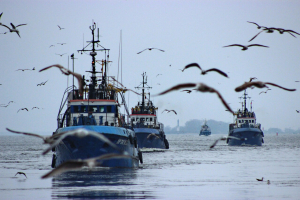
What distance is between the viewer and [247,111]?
11325 centimetres

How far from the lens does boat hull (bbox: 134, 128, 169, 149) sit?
82000mm

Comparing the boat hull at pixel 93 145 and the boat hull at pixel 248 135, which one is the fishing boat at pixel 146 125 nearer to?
the boat hull at pixel 248 135

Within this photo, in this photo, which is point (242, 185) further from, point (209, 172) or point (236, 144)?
point (236, 144)

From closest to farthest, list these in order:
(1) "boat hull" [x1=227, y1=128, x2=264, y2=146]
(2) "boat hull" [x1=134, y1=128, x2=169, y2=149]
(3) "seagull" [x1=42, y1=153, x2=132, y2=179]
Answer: (3) "seagull" [x1=42, y1=153, x2=132, y2=179], (2) "boat hull" [x1=134, y1=128, x2=169, y2=149], (1) "boat hull" [x1=227, y1=128, x2=264, y2=146]

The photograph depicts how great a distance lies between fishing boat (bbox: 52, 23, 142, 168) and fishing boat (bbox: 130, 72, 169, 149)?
33.8 metres

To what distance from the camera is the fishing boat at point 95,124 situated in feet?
129

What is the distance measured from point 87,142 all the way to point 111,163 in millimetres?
3806

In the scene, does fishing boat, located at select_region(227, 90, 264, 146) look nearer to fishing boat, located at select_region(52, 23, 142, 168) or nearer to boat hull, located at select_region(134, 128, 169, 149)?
boat hull, located at select_region(134, 128, 169, 149)

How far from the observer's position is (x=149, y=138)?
85250mm

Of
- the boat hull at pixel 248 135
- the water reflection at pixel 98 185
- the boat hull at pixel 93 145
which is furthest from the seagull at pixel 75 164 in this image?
the boat hull at pixel 248 135

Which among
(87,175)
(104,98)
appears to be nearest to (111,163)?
(87,175)

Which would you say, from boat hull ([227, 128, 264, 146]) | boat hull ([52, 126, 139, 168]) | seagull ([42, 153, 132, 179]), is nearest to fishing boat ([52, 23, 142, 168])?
boat hull ([52, 126, 139, 168])

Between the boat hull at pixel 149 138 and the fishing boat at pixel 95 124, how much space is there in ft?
109

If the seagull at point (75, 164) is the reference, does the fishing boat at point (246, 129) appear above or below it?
above
